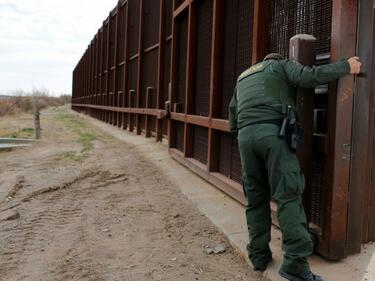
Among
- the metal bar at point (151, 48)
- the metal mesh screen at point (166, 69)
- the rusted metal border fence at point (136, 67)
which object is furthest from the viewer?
the metal bar at point (151, 48)

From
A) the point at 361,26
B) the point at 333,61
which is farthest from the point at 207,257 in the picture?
the point at 361,26

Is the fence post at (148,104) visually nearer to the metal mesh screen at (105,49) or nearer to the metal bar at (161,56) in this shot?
the metal bar at (161,56)

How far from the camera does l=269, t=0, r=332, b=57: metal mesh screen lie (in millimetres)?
4395

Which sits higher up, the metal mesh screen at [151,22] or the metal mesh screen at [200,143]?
the metal mesh screen at [151,22]

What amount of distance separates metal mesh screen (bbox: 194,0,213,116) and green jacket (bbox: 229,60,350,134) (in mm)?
3906

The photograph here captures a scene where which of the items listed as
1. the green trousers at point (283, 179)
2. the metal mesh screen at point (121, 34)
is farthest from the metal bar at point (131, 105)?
the green trousers at point (283, 179)

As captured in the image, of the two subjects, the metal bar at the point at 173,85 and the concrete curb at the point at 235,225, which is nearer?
the concrete curb at the point at 235,225

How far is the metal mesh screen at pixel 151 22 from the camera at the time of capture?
14.4 metres

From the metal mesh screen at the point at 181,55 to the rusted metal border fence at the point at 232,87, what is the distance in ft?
0.06

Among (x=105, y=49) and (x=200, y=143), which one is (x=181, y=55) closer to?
(x=200, y=143)

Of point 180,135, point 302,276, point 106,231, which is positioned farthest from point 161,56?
point 302,276

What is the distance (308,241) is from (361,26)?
1.67 m

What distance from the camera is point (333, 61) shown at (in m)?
4.04

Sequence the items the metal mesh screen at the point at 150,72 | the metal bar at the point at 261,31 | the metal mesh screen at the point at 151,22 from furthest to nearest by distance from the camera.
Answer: the metal mesh screen at the point at 151,22 < the metal mesh screen at the point at 150,72 < the metal bar at the point at 261,31
